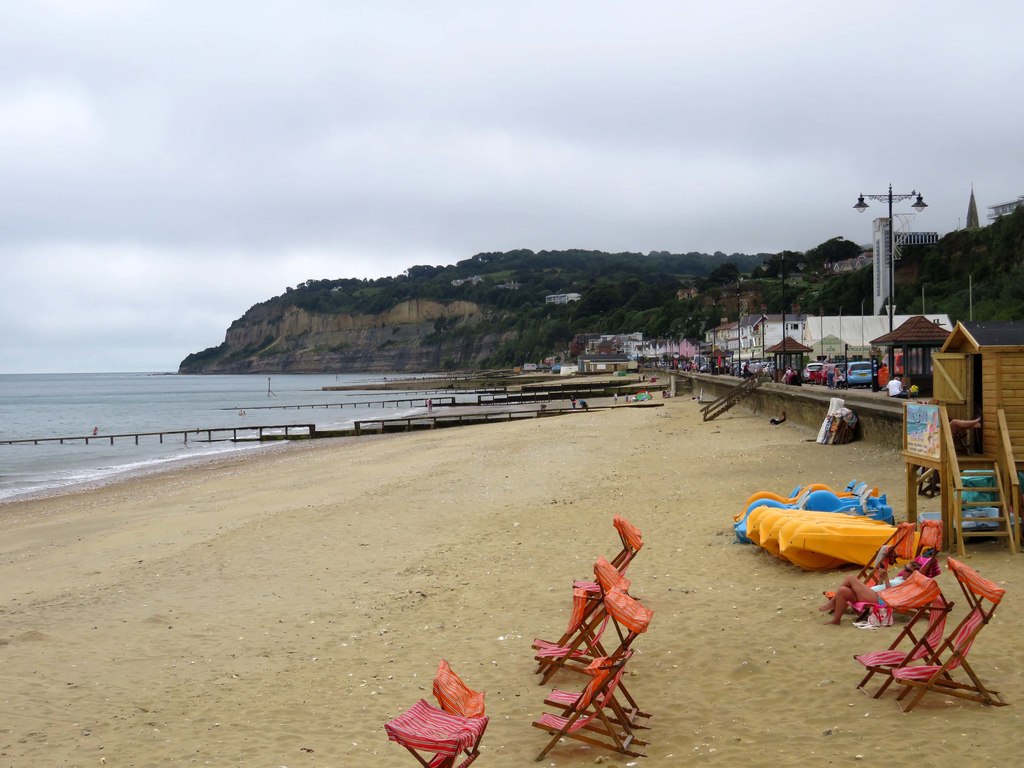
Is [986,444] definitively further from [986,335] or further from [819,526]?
[819,526]

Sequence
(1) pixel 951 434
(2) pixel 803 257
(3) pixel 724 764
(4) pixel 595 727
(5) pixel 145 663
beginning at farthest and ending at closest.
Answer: (2) pixel 803 257 → (1) pixel 951 434 → (5) pixel 145 663 → (4) pixel 595 727 → (3) pixel 724 764

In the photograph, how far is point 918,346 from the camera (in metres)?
22.0

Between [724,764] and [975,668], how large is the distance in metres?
2.19

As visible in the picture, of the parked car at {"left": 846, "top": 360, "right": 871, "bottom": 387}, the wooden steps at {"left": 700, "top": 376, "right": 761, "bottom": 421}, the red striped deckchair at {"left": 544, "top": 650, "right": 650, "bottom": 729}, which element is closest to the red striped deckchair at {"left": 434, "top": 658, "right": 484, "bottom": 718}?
the red striped deckchair at {"left": 544, "top": 650, "right": 650, "bottom": 729}

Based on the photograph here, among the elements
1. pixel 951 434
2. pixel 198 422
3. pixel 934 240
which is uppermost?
pixel 934 240

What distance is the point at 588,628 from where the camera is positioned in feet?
20.8

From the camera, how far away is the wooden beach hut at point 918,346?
21359 millimetres

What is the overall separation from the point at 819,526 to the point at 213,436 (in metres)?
45.3

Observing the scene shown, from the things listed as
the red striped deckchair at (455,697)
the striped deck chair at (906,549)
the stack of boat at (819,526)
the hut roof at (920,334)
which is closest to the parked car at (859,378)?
the hut roof at (920,334)

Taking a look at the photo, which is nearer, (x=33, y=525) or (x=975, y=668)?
(x=975, y=668)

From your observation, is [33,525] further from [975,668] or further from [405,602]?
[975,668]

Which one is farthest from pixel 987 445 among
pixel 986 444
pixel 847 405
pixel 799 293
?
pixel 799 293

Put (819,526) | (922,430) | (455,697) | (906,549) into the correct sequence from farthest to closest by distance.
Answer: (922,430) < (819,526) < (906,549) < (455,697)

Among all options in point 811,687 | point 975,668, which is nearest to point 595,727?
point 811,687
